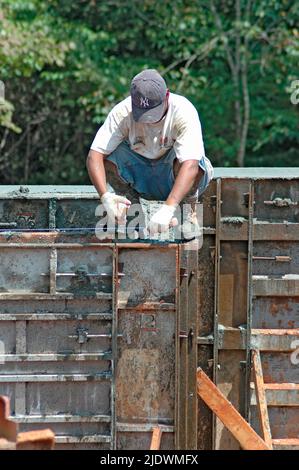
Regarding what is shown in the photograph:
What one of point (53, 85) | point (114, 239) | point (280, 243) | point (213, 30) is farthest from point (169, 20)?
point (114, 239)

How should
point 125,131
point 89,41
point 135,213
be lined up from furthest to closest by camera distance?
point 89,41 < point 135,213 < point 125,131

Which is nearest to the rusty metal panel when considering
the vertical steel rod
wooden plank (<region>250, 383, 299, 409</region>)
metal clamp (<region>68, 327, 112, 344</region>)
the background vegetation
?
metal clamp (<region>68, 327, 112, 344</region>)

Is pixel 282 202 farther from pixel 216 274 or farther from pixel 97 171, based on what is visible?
pixel 97 171

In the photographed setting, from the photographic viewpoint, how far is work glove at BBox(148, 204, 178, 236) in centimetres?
611

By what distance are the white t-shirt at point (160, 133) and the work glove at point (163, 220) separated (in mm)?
397

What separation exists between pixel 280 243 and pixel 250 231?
242 millimetres

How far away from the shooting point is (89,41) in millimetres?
15523

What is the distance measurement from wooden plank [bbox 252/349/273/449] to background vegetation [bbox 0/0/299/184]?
817cm

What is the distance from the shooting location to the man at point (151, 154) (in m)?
6.32

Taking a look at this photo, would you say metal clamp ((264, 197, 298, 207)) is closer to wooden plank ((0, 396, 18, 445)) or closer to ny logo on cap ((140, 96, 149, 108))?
ny logo on cap ((140, 96, 149, 108))

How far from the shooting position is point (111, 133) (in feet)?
21.7

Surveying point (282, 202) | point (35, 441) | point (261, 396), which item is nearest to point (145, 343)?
point (261, 396)

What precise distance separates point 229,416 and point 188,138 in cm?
170
